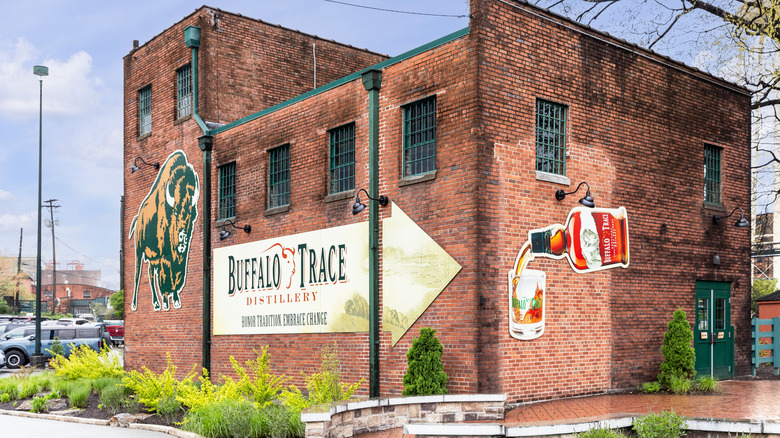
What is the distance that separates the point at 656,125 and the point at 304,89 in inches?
437

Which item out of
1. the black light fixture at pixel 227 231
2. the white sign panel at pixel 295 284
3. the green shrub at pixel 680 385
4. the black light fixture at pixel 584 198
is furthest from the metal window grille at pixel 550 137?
the black light fixture at pixel 227 231

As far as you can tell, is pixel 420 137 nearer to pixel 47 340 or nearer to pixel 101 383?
pixel 101 383

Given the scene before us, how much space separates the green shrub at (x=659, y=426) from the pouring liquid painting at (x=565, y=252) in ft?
11.9

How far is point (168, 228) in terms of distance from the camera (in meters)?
22.3

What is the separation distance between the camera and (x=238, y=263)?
19234 millimetres

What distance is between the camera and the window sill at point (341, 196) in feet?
51.9

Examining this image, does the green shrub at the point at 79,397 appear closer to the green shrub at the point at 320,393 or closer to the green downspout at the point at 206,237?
the green downspout at the point at 206,237

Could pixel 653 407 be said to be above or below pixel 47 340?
above

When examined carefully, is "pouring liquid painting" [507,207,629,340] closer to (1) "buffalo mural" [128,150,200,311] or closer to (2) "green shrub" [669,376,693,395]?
(2) "green shrub" [669,376,693,395]

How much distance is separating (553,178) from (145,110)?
50.9 feet

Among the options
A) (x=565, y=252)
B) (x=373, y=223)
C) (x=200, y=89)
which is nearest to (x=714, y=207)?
(x=565, y=252)

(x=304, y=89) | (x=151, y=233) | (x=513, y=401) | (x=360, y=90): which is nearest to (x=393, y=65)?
(x=360, y=90)

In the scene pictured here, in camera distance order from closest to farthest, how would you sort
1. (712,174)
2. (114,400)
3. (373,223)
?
(373,223) < (114,400) < (712,174)

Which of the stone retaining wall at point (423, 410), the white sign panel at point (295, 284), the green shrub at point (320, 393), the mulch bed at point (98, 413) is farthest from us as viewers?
the white sign panel at point (295, 284)
